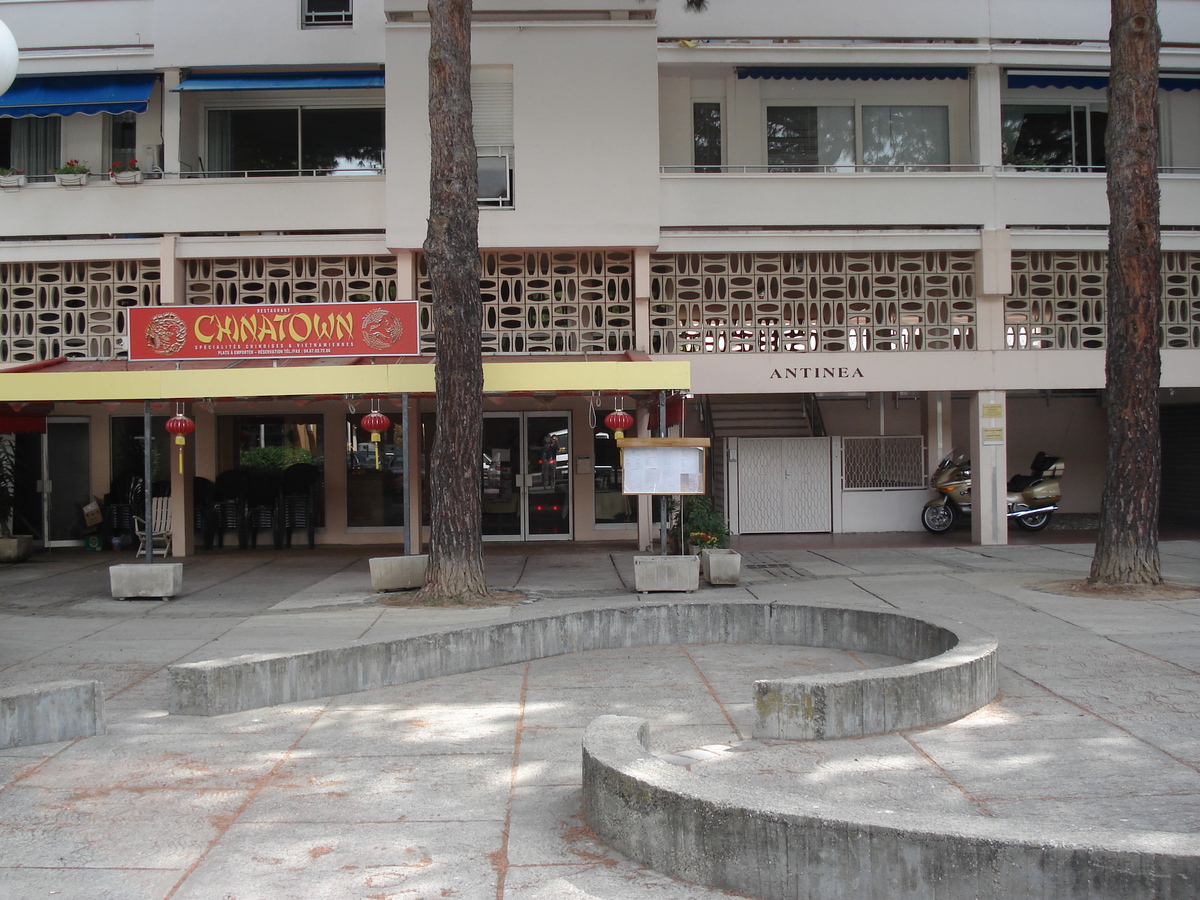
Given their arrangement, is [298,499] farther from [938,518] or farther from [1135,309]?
[1135,309]

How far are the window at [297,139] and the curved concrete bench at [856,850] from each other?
1488 centimetres

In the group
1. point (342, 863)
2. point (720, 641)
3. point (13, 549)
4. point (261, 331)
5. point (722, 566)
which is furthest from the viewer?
point (13, 549)

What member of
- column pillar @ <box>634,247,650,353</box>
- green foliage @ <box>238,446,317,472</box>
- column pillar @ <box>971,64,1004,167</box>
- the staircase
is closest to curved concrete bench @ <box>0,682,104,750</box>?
column pillar @ <box>634,247,650,353</box>

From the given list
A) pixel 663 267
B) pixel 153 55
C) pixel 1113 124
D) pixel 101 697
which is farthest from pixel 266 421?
pixel 1113 124

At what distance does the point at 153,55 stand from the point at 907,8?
12082 mm

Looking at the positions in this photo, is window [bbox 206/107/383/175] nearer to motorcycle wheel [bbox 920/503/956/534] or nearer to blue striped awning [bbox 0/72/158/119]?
blue striped awning [bbox 0/72/158/119]

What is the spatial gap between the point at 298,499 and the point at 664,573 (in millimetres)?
8204

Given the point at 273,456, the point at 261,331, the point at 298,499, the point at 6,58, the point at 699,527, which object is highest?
the point at 6,58

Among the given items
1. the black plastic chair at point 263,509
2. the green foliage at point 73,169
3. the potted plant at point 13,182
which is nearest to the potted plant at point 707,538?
the black plastic chair at point 263,509

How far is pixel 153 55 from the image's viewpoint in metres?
16.5

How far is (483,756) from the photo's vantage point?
243 inches

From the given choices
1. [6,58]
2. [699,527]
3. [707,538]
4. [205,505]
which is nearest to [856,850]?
[6,58]

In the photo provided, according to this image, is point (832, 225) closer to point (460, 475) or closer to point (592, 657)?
point (460, 475)

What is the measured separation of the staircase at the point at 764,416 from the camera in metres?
19.6
